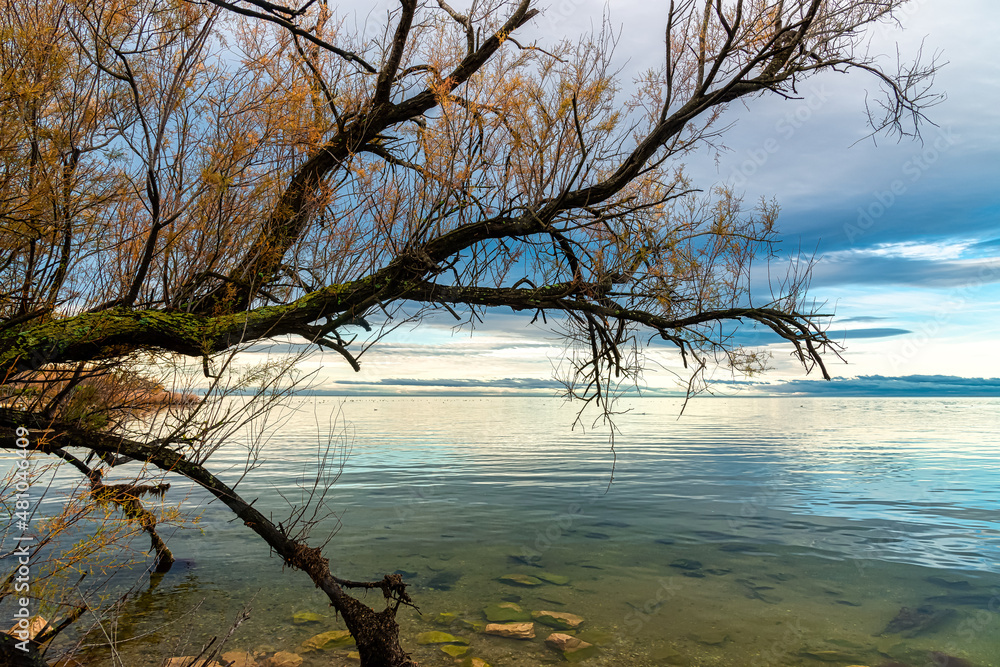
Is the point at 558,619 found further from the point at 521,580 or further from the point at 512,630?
the point at 521,580

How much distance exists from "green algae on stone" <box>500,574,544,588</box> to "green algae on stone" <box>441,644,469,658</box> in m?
2.20

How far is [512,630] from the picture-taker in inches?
282

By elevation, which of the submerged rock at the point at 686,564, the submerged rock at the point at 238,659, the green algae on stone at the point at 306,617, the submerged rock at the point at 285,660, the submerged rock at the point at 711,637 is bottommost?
the green algae on stone at the point at 306,617

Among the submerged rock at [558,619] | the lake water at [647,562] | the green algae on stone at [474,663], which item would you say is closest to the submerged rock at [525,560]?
the lake water at [647,562]

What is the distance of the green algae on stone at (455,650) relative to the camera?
664 centimetres

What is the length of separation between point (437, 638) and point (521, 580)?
2.25 meters

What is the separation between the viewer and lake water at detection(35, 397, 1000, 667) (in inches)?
275

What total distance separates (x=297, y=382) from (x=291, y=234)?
287 cm

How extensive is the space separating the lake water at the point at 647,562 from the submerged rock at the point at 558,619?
0.59ft

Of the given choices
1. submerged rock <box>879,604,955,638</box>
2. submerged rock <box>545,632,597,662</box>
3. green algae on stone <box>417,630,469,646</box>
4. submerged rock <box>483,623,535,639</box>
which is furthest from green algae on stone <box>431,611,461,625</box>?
submerged rock <box>879,604,955,638</box>

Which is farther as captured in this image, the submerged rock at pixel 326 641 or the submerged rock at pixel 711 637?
the submerged rock at pixel 711 637

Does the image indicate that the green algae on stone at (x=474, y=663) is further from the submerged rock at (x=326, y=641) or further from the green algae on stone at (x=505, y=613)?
the submerged rock at (x=326, y=641)

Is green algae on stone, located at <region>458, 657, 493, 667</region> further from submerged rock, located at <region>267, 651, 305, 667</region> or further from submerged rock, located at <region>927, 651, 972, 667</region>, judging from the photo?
submerged rock, located at <region>927, 651, 972, 667</region>

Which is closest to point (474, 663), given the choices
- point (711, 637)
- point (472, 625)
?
point (472, 625)
